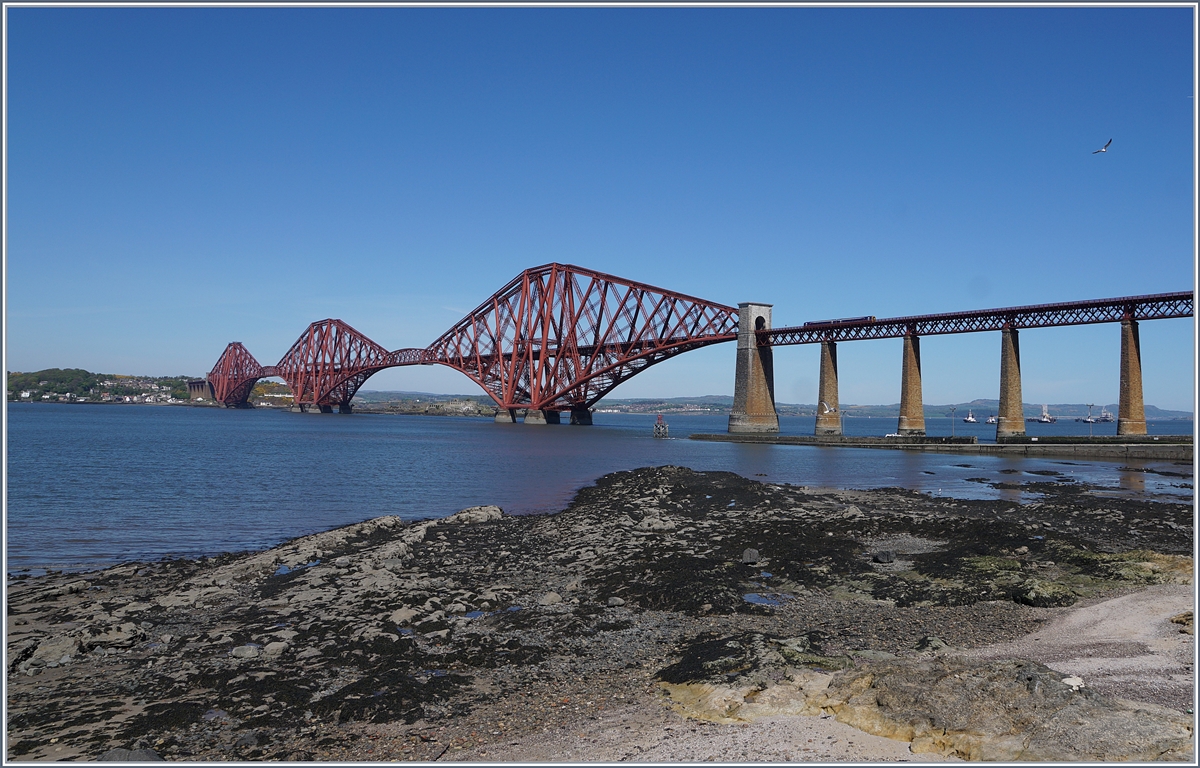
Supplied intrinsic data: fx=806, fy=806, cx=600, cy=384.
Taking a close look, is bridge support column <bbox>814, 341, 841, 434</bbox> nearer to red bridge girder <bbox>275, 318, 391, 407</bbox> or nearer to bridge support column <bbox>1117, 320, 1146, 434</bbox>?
bridge support column <bbox>1117, 320, 1146, 434</bbox>

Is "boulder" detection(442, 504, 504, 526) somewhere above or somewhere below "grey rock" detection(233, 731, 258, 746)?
above

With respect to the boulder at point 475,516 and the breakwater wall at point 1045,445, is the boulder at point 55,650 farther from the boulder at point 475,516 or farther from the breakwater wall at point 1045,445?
the breakwater wall at point 1045,445

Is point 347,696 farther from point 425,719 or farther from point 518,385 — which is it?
point 518,385

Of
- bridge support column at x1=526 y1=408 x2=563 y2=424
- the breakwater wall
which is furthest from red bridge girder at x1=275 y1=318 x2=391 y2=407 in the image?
the breakwater wall

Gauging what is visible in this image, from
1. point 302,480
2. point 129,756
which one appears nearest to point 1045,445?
point 302,480

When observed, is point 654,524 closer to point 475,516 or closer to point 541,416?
point 475,516

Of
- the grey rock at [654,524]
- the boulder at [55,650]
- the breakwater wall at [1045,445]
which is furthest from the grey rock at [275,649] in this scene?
the breakwater wall at [1045,445]
